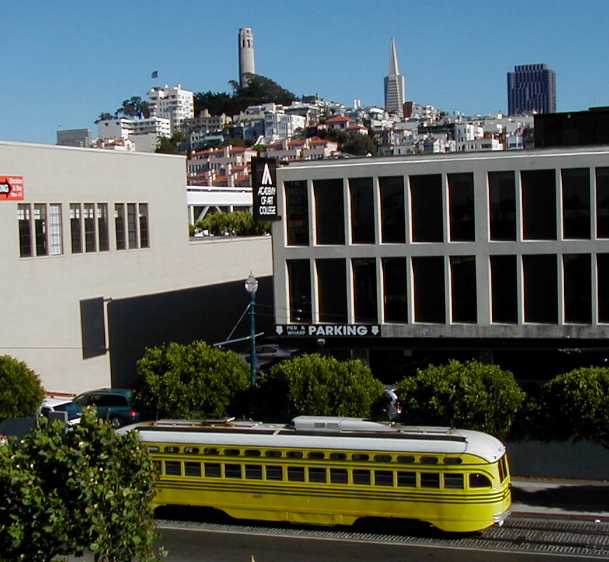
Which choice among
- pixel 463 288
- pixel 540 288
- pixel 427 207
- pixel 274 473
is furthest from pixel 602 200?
pixel 274 473

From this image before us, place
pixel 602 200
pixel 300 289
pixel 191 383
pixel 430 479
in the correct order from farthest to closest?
1. pixel 300 289
2. pixel 602 200
3. pixel 191 383
4. pixel 430 479

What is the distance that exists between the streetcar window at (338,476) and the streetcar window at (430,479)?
1.78 metres

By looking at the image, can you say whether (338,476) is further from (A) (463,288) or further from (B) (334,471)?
(A) (463,288)

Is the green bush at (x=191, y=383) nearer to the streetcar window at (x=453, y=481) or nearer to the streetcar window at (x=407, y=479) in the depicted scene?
the streetcar window at (x=407, y=479)

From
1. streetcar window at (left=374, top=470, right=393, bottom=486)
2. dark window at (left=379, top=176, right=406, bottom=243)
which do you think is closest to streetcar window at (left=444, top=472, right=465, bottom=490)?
streetcar window at (left=374, top=470, right=393, bottom=486)

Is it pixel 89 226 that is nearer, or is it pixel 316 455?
pixel 316 455

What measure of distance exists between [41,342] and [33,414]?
781 cm

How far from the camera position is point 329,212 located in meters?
40.0

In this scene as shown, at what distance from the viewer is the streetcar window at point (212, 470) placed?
2331cm

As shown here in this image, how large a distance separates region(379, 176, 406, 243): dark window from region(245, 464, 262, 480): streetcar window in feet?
57.9

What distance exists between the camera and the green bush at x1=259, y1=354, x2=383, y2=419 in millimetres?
27438

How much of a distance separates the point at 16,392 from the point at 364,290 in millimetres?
14053

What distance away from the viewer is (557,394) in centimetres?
2578

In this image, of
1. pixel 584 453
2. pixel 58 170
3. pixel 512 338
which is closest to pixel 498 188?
pixel 512 338
